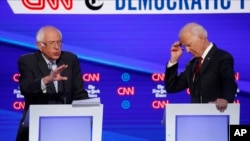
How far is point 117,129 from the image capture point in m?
6.02

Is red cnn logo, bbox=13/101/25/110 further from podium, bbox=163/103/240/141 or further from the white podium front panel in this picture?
podium, bbox=163/103/240/141

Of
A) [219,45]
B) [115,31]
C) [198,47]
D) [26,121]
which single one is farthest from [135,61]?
[26,121]

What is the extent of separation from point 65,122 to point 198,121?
831mm

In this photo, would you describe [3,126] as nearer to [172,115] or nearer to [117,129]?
[117,129]

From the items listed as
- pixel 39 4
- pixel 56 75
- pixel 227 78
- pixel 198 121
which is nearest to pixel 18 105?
pixel 39 4

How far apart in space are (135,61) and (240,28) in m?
1.08

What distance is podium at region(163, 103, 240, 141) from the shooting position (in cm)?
379

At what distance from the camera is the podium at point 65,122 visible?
12.1ft

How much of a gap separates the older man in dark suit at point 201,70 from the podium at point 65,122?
119 cm

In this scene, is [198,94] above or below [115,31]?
below

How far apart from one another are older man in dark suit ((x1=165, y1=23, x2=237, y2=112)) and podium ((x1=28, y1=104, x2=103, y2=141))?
119cm

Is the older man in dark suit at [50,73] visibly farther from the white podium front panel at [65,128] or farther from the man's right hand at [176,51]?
the white podium front panel at [65,128]

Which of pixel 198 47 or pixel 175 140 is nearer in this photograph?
pixel 175 140

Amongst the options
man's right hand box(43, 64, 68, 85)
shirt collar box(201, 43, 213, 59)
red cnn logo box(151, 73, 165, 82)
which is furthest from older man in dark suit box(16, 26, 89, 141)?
red cnn logo box(151, 73, 165, 82)
